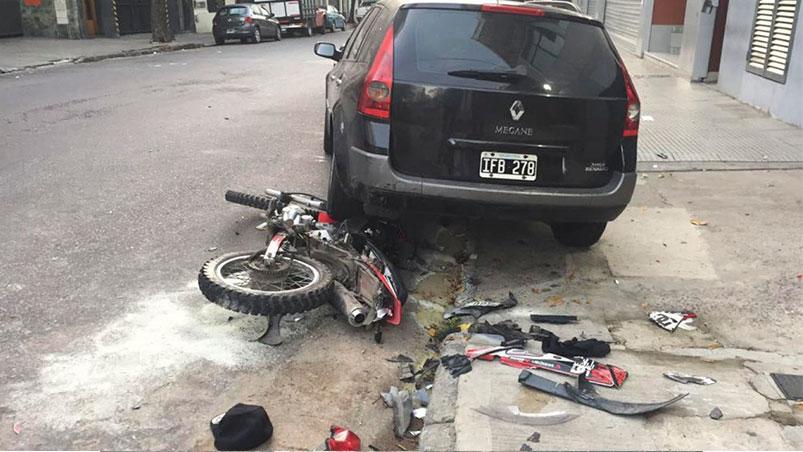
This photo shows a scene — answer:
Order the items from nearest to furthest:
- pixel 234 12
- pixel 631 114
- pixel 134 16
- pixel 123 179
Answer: pixel 631 114 → pixel 123 179 → pixel 234 12 → pixel 134 16

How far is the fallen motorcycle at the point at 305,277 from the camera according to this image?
13.0 ft

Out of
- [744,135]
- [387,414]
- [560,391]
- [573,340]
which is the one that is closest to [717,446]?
[560,391]

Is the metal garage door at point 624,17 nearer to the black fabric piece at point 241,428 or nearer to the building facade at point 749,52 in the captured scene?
the building facade at point 749,52

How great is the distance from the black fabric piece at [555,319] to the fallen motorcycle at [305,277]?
2.66 feet

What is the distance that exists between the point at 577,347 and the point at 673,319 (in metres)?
0.87

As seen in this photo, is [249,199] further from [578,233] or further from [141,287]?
[578,233]

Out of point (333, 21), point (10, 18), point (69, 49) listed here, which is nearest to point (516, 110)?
point (69, 49)

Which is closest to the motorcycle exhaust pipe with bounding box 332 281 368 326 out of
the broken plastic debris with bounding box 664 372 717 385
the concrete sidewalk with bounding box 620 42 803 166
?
the broken plastic debris with bounding box 664 372 717 385

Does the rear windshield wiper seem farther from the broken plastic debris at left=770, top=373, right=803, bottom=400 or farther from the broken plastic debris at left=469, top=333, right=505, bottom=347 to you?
the broken plastic debris at left=770, top=373, right=803, bottom=400

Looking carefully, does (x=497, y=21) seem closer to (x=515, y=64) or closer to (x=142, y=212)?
(x=515, y=64)

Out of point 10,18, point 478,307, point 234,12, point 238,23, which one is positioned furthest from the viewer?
point 234,12

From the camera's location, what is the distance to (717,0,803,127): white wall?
9714 millimetres

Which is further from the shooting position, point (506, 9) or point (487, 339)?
point (506, 9)

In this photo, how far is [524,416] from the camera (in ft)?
10.6
